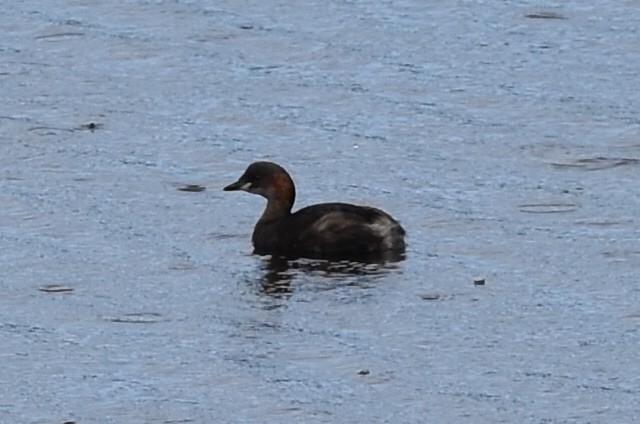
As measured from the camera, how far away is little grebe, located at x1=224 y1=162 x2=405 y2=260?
1388 cm

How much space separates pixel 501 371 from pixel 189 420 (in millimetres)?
1542

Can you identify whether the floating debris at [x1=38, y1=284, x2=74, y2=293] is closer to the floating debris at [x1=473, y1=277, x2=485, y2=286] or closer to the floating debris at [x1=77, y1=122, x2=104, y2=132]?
the floating debris at [x1=473, y1=277, x2=485, y2=286]

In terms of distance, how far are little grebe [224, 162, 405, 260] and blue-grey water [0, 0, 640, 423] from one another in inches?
6.9

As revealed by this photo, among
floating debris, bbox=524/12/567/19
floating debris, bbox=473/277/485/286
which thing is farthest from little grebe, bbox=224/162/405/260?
floating debris, bbox=524/12/567/19

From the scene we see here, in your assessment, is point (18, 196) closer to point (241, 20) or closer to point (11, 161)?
point (11, 161)

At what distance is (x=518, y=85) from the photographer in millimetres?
18328

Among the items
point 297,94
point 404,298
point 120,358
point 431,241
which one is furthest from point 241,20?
point 120,358

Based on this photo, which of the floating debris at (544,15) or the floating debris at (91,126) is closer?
the floating debris at (91,126)

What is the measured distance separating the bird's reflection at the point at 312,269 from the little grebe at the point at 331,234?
71 mm

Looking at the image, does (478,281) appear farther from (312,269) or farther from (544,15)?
(544,15)

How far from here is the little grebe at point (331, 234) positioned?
13883mm

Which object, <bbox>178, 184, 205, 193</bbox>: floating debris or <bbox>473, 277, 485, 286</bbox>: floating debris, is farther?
<bbox>178, 184, 205, 193</bbox>: floating debris

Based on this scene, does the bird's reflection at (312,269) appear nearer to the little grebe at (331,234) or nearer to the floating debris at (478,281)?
the little grebe at (331,234)

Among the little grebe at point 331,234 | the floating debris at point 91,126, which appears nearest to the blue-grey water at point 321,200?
the floating debris at point 91,126
